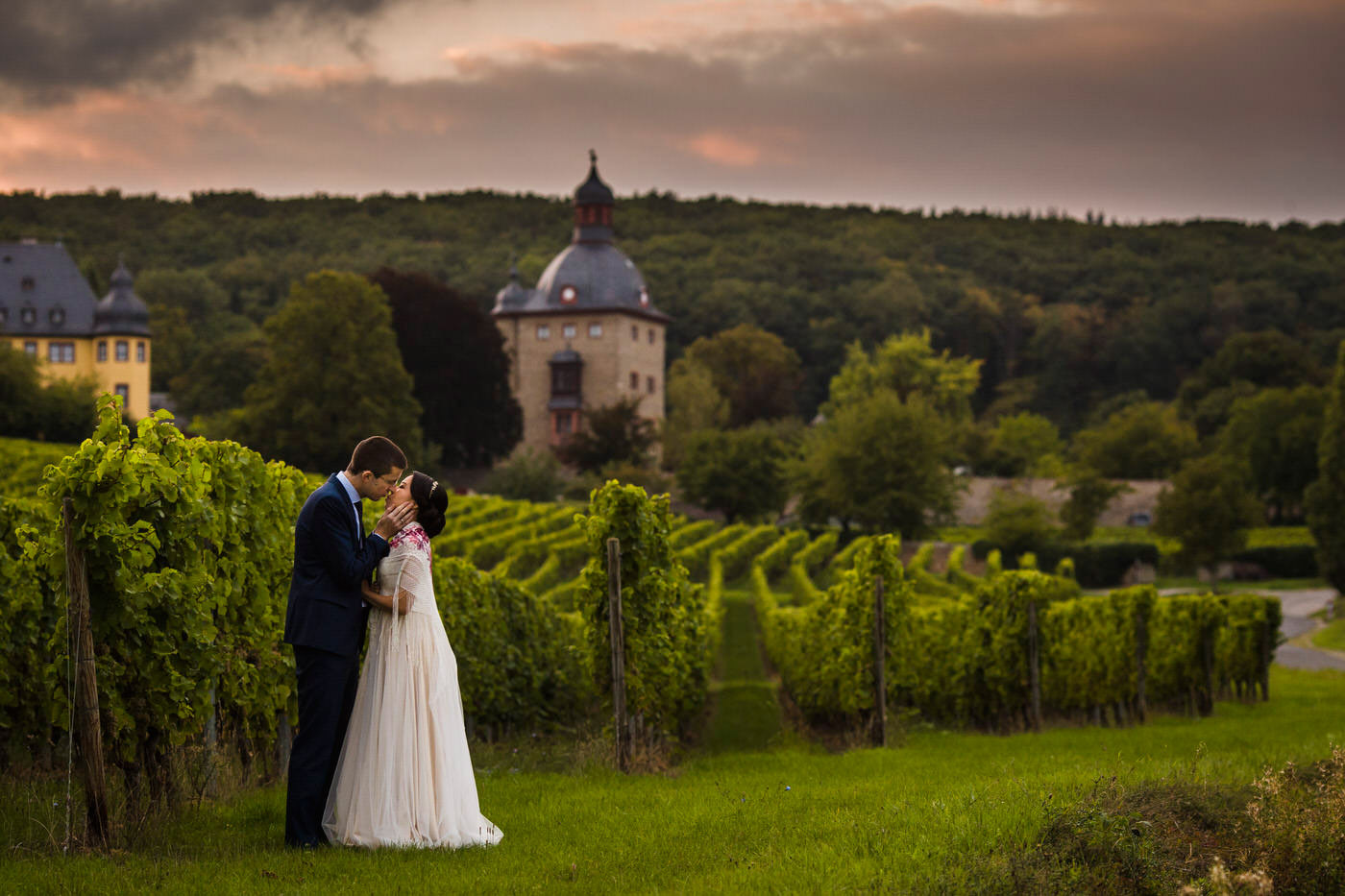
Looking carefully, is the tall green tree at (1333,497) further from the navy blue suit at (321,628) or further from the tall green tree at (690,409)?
the navy blue suit at (321,628)

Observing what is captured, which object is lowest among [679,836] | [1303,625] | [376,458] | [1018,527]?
[1303,625]

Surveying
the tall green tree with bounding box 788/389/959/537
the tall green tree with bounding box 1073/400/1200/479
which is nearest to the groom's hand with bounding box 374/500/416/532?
the tall green tree with bounding box 788/389/959/537

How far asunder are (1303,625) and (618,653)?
1572 inches

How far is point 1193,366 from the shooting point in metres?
109

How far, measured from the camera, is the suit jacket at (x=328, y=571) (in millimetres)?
Answer: 6641

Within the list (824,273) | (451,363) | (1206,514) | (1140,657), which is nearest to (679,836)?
(1140,657)

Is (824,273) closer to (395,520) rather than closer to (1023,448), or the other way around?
(1023,448)

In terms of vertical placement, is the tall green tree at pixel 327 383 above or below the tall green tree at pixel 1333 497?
above

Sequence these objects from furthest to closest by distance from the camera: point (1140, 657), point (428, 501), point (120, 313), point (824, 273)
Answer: point (824, 273) < point (120, 313) < point (1140, 657) < point (428, 501)

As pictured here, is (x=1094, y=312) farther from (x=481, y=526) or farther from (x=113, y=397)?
(x=113, y=397)

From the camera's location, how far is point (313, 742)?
675 centimetres

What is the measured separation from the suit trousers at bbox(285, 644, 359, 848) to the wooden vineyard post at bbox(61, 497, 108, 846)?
0.86 metres

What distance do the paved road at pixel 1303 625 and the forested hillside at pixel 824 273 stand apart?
142 feet

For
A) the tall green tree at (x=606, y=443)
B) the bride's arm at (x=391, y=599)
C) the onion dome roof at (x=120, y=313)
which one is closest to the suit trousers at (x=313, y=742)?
the bride's arm at (x=391, y=599)
